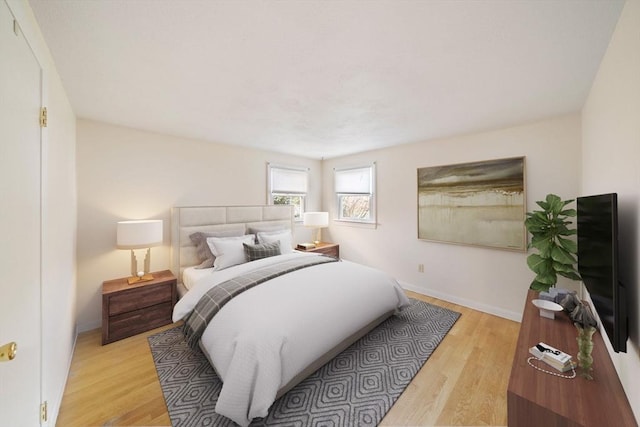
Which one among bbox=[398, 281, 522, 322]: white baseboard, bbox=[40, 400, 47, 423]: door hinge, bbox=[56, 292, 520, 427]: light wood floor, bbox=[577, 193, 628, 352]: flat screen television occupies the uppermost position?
bbox=[577, 193, 628, 352]: flat screen television

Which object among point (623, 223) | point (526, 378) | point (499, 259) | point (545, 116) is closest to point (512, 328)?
point (499, 259)

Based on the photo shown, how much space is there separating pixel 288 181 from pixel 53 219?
3.30 m

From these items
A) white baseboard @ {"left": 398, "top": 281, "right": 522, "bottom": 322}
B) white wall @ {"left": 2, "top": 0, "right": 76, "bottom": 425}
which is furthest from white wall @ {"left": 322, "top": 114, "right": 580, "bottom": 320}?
white wall @ {"left": 2, "top": 0, "right": 76, "bottom": 425}

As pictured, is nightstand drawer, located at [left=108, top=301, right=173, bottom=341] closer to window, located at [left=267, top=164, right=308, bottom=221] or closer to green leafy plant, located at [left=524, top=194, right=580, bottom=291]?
window, located at [left=267, top=164, right=308, bottom=221]

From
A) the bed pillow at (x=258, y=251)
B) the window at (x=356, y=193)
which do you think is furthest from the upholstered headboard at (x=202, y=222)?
the window at (x=356, y=193)

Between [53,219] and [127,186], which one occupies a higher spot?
[127,186]

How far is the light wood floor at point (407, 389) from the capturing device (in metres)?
1.59

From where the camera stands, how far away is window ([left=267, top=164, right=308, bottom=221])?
434 centimetres

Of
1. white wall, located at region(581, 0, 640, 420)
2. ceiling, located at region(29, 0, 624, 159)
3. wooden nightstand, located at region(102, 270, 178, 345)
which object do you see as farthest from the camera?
wooden nightstand, located at region(102, 270, 178, 345)

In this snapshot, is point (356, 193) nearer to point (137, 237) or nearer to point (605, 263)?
point (137, 237)

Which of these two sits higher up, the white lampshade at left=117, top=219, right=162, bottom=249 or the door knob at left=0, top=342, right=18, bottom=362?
the white lampshade at left=117, top=219, right=162, bottom=249

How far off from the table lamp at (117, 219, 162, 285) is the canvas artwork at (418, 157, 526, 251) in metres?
3.52

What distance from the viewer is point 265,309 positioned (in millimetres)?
1817

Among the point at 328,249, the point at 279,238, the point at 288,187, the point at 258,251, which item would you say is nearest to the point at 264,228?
the point at 279,238
